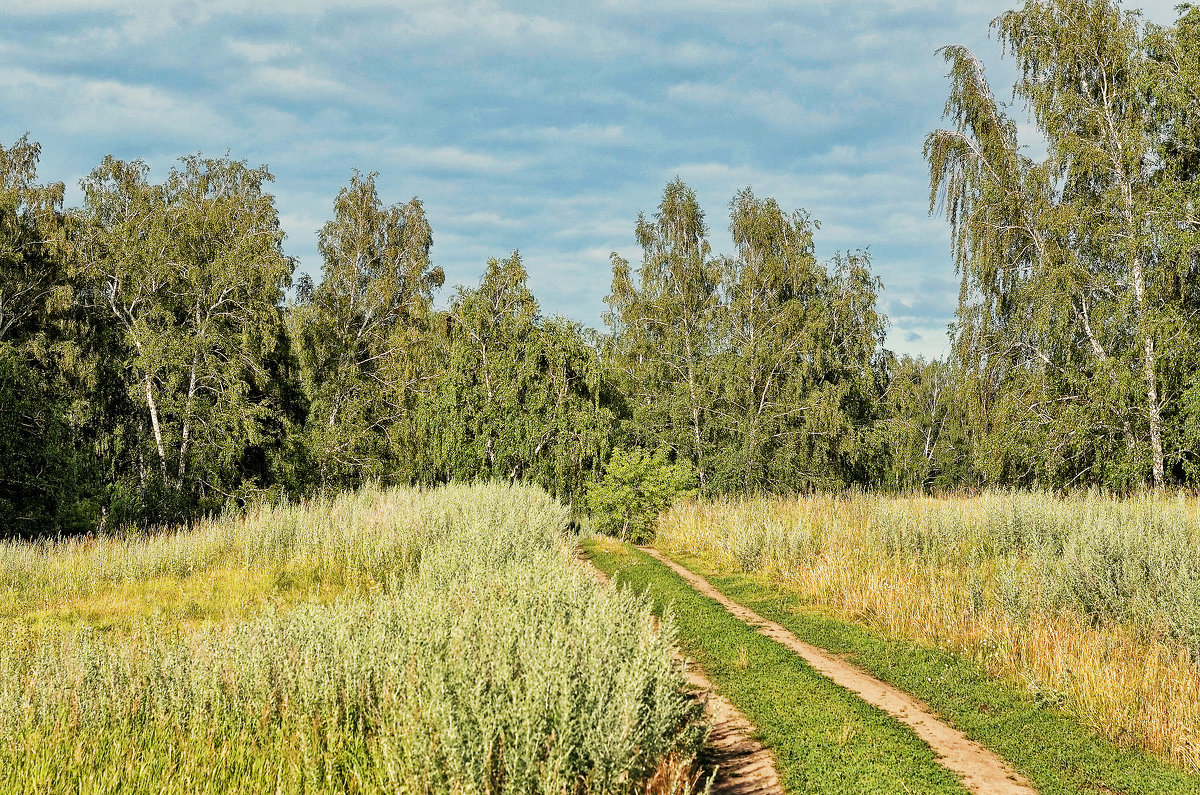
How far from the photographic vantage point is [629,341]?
90.4 feet

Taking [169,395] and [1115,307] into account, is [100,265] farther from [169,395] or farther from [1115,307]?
[1115,307]

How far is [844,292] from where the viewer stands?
1065 inches

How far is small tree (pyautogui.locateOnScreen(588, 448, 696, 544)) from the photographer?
20.6 m

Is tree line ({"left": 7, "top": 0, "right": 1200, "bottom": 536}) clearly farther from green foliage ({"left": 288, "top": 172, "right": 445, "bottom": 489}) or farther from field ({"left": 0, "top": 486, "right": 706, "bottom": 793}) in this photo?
field ({"left": 0, "top": 486, "right": 706, "bottom": 793})

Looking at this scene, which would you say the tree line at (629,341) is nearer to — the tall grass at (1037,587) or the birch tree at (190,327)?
the birch tree at (190,327)

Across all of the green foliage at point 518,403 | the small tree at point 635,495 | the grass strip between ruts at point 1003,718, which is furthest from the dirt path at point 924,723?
the green foliage at point 518,403

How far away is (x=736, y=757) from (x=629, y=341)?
74.0 feet

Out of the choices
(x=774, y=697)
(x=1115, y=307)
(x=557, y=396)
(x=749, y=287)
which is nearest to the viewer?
(x=774, y=697)

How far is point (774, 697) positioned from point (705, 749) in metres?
1.52

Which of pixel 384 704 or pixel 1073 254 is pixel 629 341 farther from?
pixel 384 704

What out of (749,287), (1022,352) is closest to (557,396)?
(749,287)

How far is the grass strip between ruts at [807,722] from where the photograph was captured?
16.9ft

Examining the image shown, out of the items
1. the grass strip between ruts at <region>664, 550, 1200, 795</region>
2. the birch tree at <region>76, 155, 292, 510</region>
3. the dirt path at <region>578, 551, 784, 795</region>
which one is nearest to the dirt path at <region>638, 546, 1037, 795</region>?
the grass strip between ruts at <region>664, 550, 1200, 795</region>

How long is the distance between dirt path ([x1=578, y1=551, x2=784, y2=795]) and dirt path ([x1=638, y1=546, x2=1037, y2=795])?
1.33m
